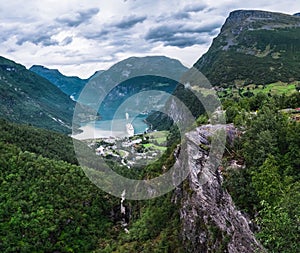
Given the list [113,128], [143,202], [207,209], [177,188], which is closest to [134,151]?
[143,202]

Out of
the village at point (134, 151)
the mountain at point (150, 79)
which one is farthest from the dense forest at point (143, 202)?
the mountain at point (150, 79)

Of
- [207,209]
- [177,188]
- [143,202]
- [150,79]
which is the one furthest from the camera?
[150,79]

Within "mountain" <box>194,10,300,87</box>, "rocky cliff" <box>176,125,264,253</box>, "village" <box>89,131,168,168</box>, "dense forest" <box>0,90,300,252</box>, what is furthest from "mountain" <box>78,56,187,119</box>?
"rocky cliff" <box>176,125,264,253</box>

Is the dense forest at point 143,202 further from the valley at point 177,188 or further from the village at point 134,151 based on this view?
the village at point 134,151

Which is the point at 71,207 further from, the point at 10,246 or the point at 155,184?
the point at 155,184

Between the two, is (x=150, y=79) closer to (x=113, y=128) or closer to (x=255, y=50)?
(x=113, y=128)

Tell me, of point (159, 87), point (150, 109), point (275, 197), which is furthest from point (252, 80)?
point (275, 197)
